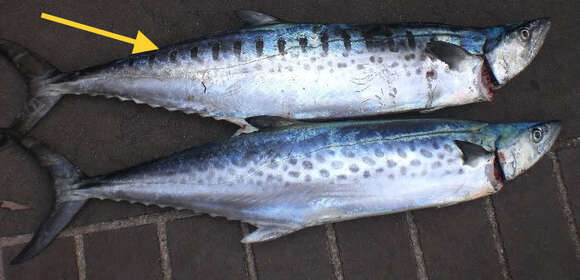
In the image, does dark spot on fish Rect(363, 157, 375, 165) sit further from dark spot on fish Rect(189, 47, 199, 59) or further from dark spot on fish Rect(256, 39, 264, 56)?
dark spot on fish Rect(189, 47, 199, 59)

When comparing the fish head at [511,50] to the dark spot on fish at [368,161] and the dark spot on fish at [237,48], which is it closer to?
the dark spot on fish at [368,161]

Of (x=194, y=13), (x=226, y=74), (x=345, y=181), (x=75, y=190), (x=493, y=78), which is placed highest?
(x=194, y=13)

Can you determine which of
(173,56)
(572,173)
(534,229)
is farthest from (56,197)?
(572,173)

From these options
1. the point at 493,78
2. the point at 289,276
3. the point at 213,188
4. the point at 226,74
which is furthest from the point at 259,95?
the point at 493,78

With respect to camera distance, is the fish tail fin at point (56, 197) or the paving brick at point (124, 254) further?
the paving brick at point (124, 254)

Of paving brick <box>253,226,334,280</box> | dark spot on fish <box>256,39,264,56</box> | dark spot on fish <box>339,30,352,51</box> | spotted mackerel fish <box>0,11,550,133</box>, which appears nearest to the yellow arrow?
spotted mackerel fish <box>0,11,550,133</box>

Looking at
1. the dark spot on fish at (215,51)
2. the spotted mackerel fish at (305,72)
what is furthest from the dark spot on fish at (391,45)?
the dark spot on fish at (215,51)

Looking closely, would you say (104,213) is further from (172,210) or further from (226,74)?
(226,74)
